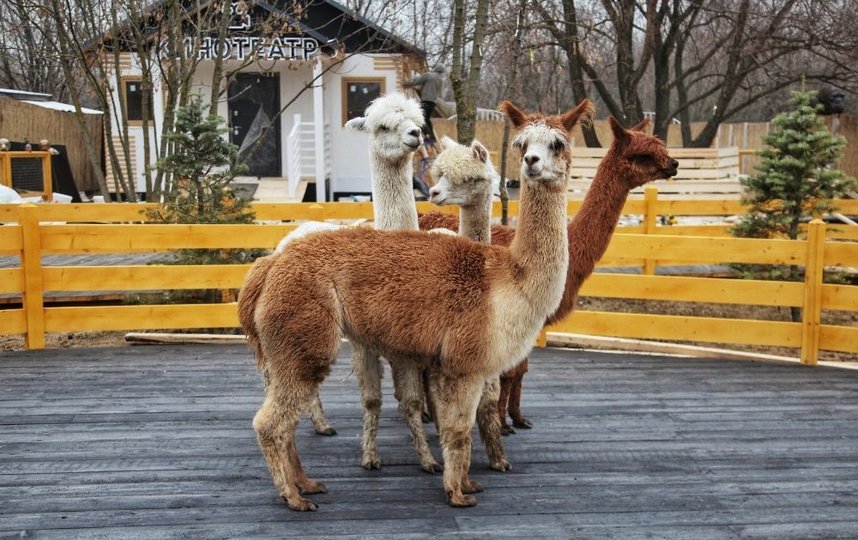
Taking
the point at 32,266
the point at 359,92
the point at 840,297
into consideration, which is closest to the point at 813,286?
the point at 840,297

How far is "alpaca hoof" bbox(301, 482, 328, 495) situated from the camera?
4250 millimetres

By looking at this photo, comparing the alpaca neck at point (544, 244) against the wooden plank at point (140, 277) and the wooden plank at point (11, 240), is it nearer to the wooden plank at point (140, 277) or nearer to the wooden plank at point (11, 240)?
the wooden plank at point (140, 277)

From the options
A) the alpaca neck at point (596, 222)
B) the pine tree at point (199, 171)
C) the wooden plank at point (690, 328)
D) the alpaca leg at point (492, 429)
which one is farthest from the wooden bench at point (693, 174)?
the alpaca leg at point (492, 429)

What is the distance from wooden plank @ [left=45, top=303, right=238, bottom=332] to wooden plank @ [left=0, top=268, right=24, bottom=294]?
29 cm

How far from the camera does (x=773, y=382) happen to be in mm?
6480

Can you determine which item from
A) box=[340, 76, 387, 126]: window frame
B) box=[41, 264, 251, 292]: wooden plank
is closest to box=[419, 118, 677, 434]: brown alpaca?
box=[41, 264, 251, 292]: wooden plank

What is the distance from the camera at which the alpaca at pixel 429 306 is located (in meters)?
3.95

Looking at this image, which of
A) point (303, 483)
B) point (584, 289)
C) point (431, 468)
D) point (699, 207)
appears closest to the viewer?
point (303, 483)

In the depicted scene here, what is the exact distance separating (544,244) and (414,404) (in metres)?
1.14

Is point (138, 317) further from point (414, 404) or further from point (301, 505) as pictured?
point (301, 505)

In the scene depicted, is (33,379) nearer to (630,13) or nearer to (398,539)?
(398,539)

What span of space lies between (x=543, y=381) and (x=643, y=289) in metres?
1.44

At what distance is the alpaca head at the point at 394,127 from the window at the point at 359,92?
49.6 feet

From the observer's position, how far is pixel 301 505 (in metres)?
4.02
